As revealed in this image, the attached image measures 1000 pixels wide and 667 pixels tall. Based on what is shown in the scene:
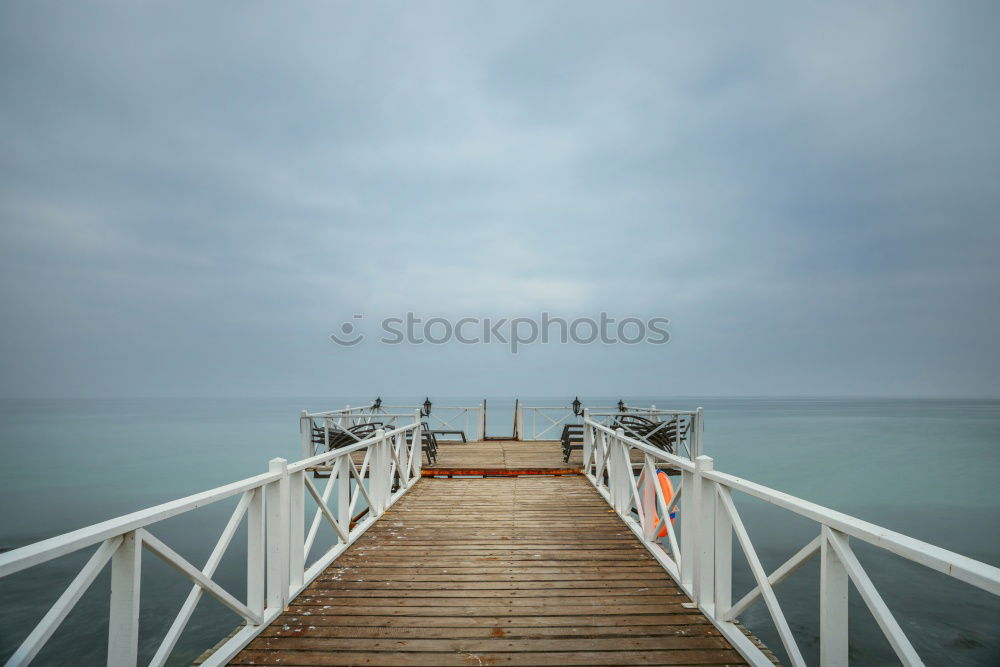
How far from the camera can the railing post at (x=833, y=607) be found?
224 cm

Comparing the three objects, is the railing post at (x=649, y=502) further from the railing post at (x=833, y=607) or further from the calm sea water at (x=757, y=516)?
the calm sea water at (x=757, y=516)

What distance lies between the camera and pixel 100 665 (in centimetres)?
730

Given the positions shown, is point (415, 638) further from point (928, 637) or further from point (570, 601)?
point (928, 637)

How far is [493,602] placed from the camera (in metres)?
3.60

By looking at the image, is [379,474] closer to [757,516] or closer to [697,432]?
[697,432]

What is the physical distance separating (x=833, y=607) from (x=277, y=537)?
3362mm

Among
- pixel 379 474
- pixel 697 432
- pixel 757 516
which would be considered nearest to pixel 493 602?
pixel 379 474

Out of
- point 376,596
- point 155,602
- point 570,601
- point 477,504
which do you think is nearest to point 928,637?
point 477,504

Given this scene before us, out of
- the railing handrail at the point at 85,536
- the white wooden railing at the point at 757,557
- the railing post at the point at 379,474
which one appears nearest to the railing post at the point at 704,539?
the white wooden railing at the point at 757,557

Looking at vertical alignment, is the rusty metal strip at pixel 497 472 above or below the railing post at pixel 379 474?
below

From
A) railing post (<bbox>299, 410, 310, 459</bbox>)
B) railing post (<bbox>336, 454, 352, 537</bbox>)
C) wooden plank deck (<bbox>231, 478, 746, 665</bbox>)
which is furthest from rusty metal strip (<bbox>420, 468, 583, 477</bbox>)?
railing post (<bbox>336, 454, 352, 537</bbox>)

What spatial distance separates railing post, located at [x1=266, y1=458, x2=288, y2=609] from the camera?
340cm

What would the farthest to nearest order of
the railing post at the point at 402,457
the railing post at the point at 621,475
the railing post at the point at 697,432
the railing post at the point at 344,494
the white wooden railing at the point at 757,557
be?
1. the railing post at the point at 697,432
2. the railing post at the point at 402,457
3. the railing post at the point at 621,475
4. the railing post at the point at 344,494
5. the white wooden railing at the point at 757,557

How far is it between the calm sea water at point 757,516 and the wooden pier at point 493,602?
17.7ft
